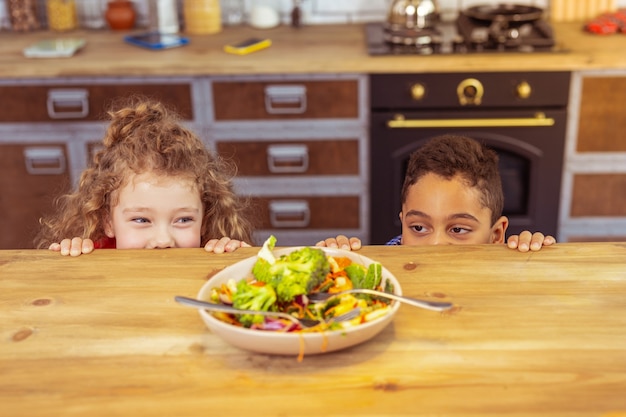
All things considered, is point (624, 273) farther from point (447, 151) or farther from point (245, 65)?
point (245, 65)

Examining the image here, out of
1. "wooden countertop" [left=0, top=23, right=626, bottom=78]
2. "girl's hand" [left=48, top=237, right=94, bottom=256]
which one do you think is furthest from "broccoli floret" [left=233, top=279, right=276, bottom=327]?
"wooden countertop" [left=0, top=23, right=626, bottom=78]

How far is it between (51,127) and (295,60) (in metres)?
0.90

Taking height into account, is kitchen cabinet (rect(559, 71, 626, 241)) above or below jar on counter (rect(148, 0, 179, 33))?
below

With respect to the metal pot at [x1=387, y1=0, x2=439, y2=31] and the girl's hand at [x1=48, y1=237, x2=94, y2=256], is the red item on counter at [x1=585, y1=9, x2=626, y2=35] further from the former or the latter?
the girl's hand at [x1=48, y1=237, x2=94, y2=256]

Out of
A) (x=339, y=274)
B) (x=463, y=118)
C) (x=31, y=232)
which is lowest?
(x=31, y=232)

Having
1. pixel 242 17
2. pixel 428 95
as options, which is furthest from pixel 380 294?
pixel 242 17

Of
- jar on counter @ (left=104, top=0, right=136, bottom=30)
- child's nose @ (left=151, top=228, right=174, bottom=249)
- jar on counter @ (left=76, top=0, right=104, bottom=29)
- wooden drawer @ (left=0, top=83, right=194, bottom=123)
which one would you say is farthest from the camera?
jar on counter @ (left=76, top=0, right=104, bottom=29)

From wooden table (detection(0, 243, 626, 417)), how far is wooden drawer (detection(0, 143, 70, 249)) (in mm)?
1776

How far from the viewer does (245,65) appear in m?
2.76

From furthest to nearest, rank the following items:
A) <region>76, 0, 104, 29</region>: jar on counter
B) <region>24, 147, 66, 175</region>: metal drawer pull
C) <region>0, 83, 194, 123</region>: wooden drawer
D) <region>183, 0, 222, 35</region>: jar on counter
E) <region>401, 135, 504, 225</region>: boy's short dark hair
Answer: <region>76, 0, 104, 29</region>: jar on counter → <region>183, 0, 222, 35</region>: jar on counter → <region>24, 147, 66, 175</region>: metal drawer pull → <region>0, 83, 194, 123</region>: wooden drawer → <region>401, 135, 504, 225</region>: boy's short dark hair

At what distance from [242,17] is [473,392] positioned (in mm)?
2724

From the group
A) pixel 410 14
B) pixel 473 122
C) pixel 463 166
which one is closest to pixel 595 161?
pixel 473 122

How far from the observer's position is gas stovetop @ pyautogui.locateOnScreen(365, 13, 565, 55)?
9.15ft

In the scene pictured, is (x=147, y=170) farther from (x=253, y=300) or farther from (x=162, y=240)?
(x=253, y=300)
